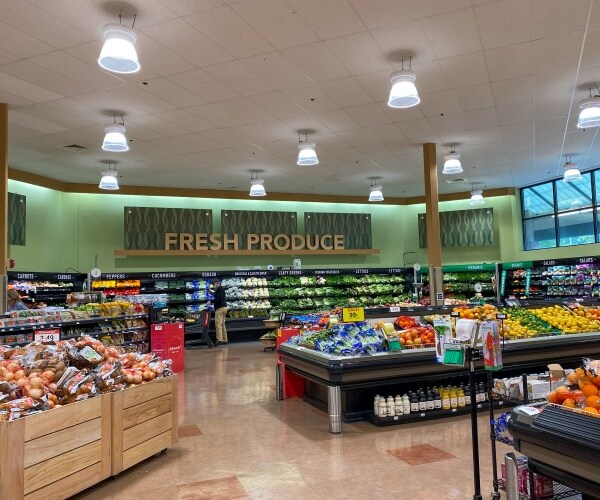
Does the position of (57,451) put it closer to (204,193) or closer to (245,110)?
(245,110)

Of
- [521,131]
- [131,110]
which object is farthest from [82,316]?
[521,131]

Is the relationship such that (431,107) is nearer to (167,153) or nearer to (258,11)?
(258,11)

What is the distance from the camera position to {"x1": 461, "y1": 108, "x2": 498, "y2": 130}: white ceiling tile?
27.4 feet

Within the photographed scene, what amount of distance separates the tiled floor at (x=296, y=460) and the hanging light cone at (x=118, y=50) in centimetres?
352

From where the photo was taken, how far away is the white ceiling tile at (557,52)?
230 inches

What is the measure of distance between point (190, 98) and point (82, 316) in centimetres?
388

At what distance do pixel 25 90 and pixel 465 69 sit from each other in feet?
19.5

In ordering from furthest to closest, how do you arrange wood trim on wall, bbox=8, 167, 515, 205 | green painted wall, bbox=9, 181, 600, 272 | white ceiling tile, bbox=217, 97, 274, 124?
1. green painted wall, bbox=9, 181, 600, 272
2. wood trim on wall, bbox=8, 167, 515, 205
3. white ceiling tile, bbox=217, 97, 274, 124

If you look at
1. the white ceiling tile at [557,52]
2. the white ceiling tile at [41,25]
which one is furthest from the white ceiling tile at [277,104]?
the white ceiling tile at [557,52]

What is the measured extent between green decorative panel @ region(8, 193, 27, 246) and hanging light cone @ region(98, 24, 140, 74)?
8.07 metres

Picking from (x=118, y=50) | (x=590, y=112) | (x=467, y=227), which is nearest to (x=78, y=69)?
(x=118, y=50)

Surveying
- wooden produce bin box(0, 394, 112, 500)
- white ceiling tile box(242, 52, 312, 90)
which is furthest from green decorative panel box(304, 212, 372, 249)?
wooden produce bin box(0, 394, 112, 500)

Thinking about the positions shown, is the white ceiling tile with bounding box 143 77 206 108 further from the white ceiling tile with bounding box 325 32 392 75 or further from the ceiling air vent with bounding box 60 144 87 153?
the ceiling air vent with bounding box 60 144 87 153

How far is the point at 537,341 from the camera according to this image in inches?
237
